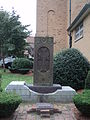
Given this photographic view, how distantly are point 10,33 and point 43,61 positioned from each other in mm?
14522

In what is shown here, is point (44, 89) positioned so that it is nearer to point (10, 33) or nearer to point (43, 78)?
point (43, 78)

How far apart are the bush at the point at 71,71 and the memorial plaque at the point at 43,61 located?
71.9 inches

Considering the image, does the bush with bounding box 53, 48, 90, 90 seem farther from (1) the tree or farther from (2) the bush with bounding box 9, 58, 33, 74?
(1) the tree

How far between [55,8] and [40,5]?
1574 mm

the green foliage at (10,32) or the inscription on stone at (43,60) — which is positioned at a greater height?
the green foliage at (10,32)

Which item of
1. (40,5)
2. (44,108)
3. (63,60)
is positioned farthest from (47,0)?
(44,108)

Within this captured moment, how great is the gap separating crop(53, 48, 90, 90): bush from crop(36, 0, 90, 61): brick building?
1438 centimetres

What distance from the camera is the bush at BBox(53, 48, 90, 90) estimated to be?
12.5 m

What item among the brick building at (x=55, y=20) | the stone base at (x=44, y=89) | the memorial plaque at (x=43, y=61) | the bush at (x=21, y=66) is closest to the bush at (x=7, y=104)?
the stone base at (x=44, y=89)

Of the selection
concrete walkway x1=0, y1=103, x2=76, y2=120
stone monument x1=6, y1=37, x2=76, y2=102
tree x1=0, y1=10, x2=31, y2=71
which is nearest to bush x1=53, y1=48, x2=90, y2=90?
stone monument x1=6, y1=37, x2=76, y2=102

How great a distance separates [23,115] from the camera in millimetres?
7676

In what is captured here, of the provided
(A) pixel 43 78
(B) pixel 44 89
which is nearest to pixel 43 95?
(B) pixel 44 89

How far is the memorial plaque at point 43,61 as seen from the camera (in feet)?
35.6

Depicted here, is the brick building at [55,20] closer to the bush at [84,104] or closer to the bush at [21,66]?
the bush at [21,66]
